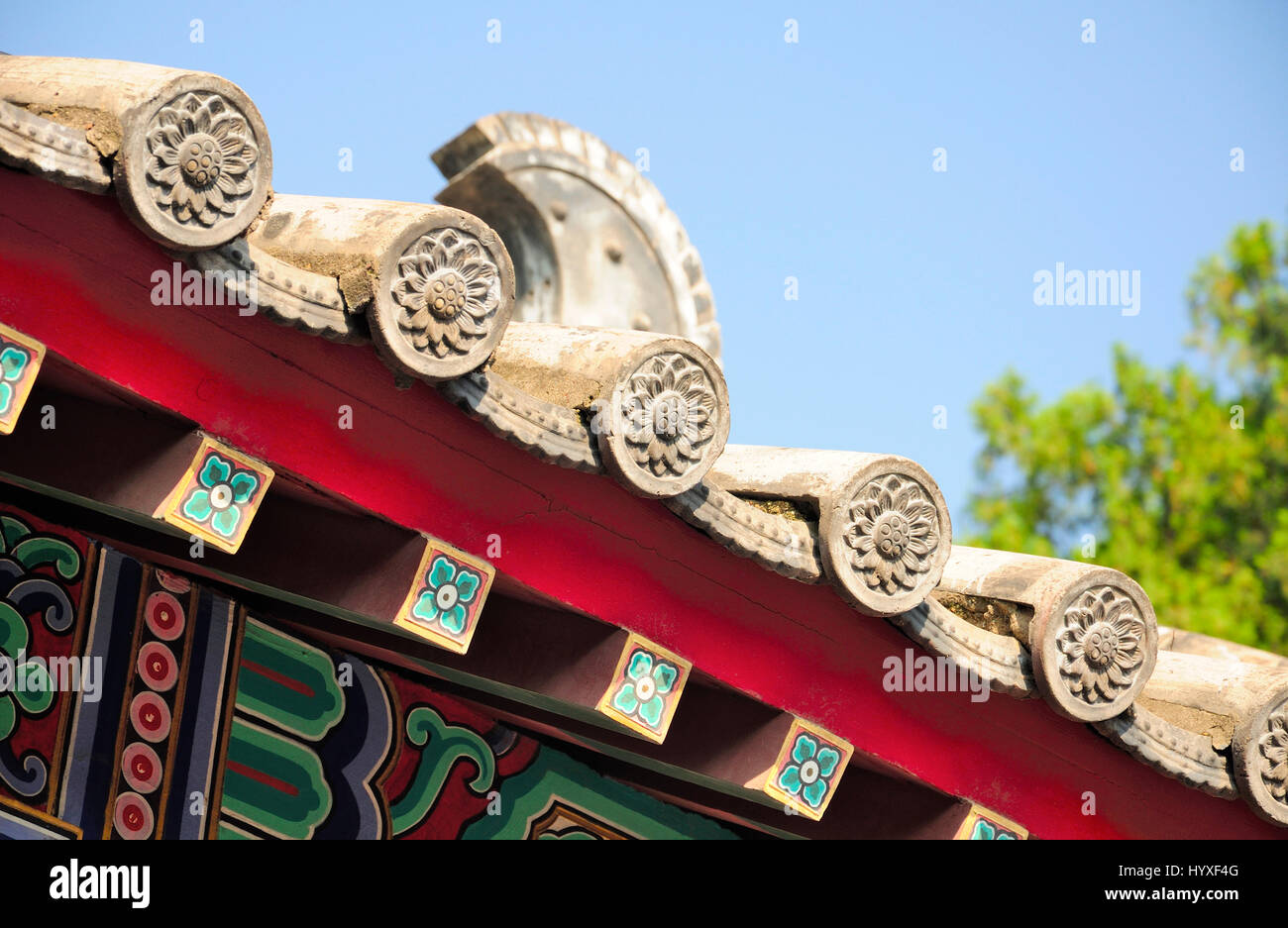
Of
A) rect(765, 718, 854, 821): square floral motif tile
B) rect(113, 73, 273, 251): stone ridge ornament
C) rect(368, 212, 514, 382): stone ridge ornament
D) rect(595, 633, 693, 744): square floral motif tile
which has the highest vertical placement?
rect(113, 73, 273, 251): stone ridge ornament

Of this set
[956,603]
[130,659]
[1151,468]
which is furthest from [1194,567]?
[130,659]

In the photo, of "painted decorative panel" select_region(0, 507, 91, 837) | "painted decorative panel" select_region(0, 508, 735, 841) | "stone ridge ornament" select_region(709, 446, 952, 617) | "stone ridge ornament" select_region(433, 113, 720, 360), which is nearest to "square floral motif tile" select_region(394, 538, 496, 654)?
"painted decorative panel" select_region(0, 508, 735, 841)

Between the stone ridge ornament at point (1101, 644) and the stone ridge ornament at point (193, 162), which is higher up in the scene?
the stone ridge ornament at point (193, 162)

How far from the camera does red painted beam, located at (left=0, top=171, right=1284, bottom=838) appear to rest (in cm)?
295

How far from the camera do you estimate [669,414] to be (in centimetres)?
332

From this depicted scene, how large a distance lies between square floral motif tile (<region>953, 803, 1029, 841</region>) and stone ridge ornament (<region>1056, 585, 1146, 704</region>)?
0.52m

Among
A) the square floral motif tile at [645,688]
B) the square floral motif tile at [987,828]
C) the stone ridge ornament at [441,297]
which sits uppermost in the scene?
the stone ridge ornament at [441,297]

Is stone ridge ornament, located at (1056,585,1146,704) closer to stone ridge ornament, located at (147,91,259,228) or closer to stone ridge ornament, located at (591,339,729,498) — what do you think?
stone ridge ornament, located at (591,339,729,498)

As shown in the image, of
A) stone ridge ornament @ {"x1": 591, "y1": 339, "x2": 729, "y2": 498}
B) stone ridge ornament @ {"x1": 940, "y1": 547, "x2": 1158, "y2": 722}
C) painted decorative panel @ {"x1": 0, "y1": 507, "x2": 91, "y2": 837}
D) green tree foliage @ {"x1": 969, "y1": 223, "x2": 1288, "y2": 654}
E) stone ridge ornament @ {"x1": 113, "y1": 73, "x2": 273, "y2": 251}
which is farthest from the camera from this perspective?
green tree foliage @ {"x1": 969, "y1": 223, "x2": 1288, "y2": 654}

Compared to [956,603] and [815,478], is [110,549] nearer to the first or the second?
[815,478]

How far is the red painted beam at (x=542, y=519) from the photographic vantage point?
116 inches

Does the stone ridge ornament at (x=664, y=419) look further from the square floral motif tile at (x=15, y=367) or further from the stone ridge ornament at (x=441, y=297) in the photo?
the square floral motif tile at (x=15, y=367)

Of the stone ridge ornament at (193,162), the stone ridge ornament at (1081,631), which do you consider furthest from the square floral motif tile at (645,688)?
the stone ridge ornament at (193,162)

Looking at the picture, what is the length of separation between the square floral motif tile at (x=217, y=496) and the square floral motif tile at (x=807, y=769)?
1.49 m
